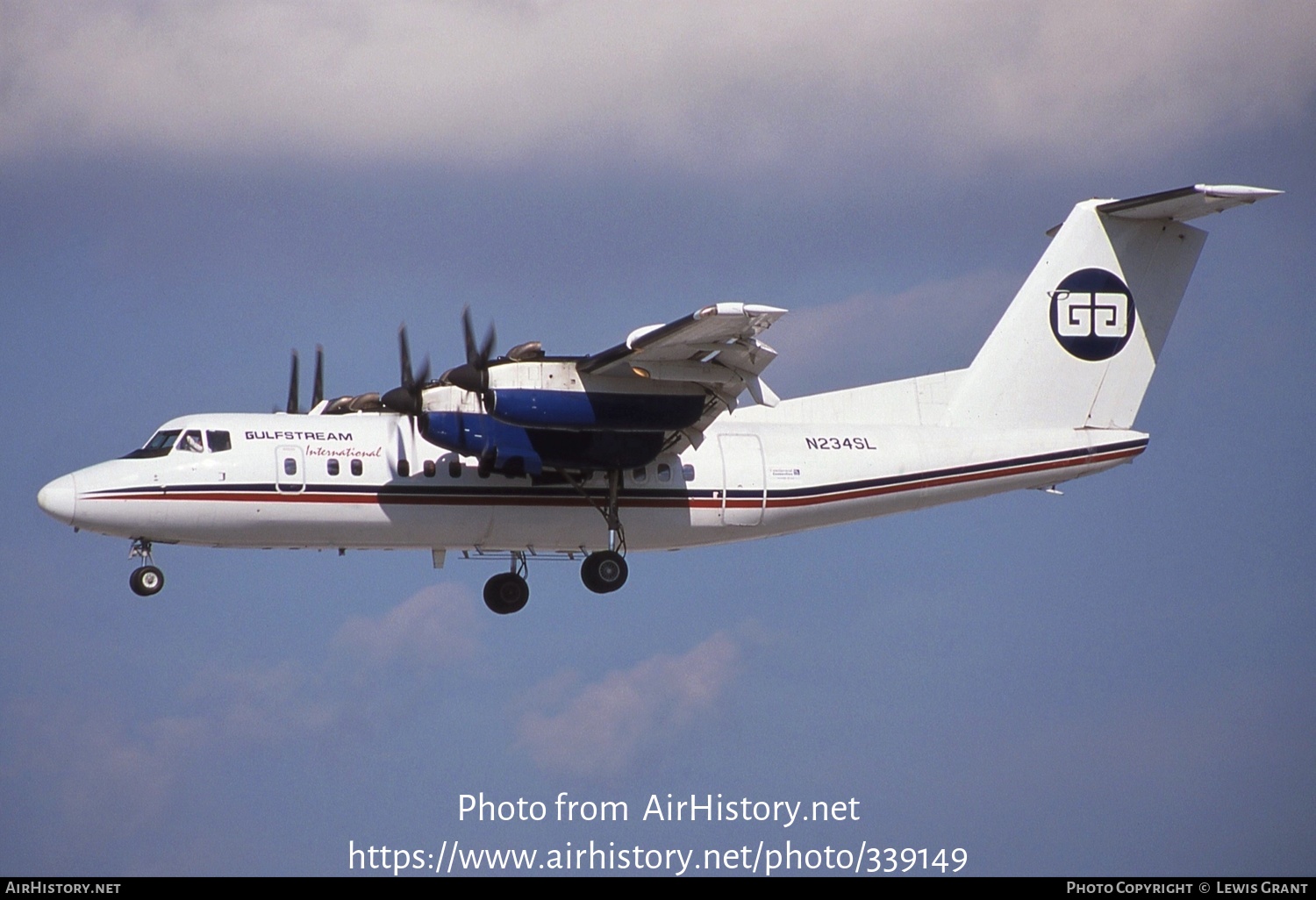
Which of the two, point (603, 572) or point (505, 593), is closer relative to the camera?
point (603, 572)

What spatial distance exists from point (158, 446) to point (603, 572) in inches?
227

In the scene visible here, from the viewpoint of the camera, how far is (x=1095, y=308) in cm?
2319

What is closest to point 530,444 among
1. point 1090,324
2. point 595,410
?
point 595,410

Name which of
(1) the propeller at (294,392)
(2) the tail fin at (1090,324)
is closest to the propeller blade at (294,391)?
(1) the propeller at (294,392)

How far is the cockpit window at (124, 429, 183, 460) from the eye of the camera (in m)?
20.1

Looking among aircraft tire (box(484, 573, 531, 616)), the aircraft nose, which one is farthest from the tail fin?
the aircraft nose

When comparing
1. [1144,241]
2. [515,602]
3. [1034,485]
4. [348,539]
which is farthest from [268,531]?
[1144,241]

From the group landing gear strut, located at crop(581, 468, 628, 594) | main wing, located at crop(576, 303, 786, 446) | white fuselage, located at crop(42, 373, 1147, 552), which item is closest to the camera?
main wing, located at crop(576, 303, 786, 446)

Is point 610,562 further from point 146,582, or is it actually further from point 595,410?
point 146,582

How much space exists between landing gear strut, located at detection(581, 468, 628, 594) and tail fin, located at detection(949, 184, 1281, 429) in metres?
5.07

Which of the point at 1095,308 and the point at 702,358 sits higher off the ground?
the point at 1095,308

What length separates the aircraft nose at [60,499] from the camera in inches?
766

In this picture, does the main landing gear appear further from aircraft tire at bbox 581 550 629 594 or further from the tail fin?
the tail fin

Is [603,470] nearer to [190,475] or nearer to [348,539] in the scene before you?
[348,539]
